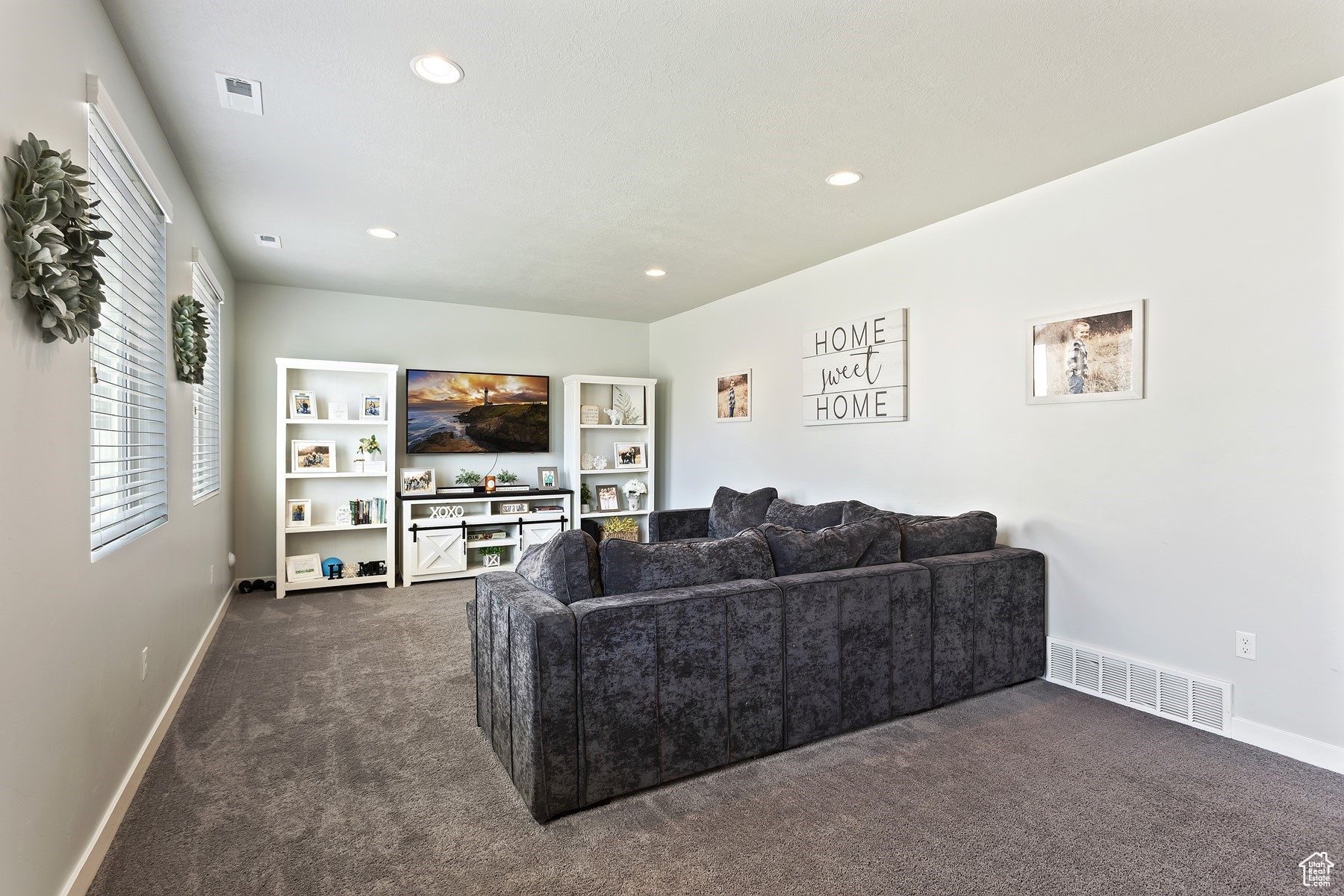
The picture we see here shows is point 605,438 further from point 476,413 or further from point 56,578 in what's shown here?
point 56,578

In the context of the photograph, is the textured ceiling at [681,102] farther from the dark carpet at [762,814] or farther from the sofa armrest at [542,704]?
the dark carpet at [762,814]

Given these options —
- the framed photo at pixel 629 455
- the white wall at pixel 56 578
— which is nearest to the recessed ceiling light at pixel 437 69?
the white wall at pixel 56 578

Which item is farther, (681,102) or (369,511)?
(369,511)

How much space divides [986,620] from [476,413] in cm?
483

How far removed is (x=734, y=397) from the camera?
236 inches

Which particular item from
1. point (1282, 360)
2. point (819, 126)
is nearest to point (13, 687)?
point (819, 126)

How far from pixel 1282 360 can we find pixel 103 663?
427 cm

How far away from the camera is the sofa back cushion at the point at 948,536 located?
3.23 metres

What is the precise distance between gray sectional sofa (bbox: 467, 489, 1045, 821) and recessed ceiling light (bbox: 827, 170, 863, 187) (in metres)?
1.69

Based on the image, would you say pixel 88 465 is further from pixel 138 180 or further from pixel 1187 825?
pixel 1187 825

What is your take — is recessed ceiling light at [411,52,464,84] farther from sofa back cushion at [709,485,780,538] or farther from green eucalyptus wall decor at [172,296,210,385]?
sofa back cushion at [709,485,780,538]

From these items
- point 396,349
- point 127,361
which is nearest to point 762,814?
point 127,361

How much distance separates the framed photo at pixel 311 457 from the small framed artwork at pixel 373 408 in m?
0.41

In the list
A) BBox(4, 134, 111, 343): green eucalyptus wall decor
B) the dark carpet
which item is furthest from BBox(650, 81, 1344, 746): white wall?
BBox(4, 134, 111, 343): green eucalyptus wall decor
